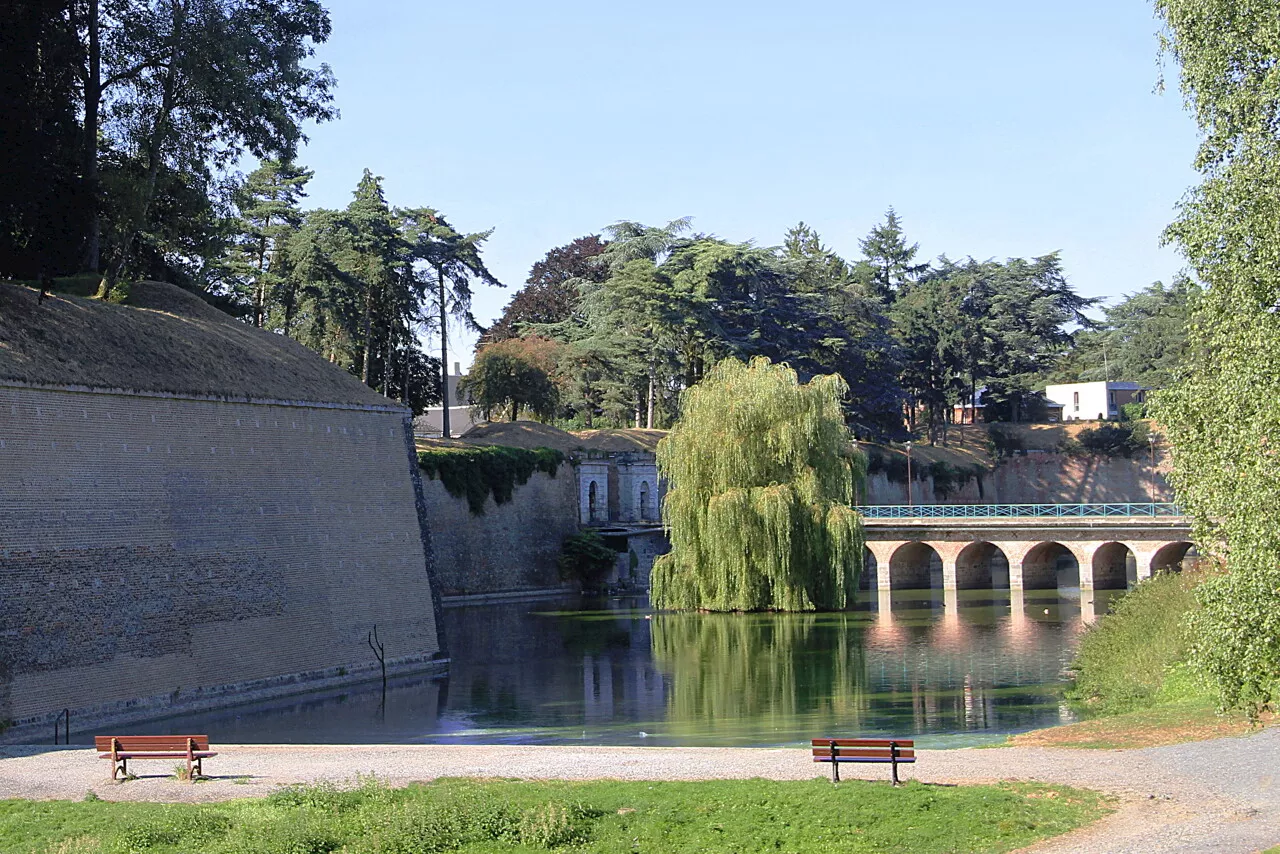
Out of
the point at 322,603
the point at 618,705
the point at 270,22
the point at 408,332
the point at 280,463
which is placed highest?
the point at 270,22

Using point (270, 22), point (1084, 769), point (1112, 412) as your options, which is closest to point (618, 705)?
point (1084, 769)

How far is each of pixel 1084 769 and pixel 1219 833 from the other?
318cm

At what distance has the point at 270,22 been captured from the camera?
33.2 meters

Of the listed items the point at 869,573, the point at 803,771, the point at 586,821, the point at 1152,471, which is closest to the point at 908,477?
the point at 869,573

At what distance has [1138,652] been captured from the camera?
25141 mm

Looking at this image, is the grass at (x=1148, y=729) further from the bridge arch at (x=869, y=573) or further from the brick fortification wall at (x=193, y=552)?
the bridge arch at (x=869, y=573)

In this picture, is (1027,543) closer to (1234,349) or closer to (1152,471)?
(1152,471)

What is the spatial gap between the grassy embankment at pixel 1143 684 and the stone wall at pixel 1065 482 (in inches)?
1743

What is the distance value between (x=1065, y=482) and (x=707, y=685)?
5236 centimetres

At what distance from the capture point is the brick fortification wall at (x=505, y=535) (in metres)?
45.9

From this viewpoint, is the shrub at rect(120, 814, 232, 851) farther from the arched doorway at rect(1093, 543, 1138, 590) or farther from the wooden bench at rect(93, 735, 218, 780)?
the arched doorway at rect(1093, 543, 1138, 590)

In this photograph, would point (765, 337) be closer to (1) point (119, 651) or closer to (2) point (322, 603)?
(2) point (322, 603)

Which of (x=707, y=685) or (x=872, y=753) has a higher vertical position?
(x=872, y=753)

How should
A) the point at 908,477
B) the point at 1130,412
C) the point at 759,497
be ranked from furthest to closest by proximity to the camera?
the point at 1130,412 → the point at 908,477 → the point at 759,497
